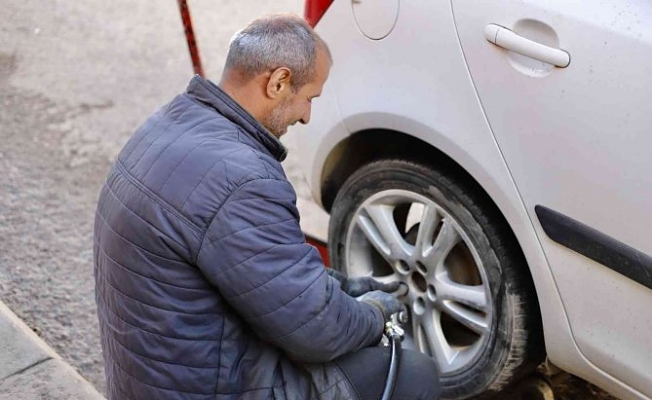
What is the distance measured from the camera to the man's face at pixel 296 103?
6.68ft

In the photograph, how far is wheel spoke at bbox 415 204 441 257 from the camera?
8.78 feet

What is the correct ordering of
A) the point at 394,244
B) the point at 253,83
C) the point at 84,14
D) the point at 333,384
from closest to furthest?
1. the point at 253,83
2. the point at 333,384
3. the point at 394,244
4. the point at 84,14

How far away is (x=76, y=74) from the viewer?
543 cm

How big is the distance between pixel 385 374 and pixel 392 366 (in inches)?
1.4

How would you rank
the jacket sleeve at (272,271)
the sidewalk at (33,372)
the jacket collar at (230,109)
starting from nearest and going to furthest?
the jacket sleeve at (272,271) < the jacket collar at (230,109) < the sidewalk at (33,372)

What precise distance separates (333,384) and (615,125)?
89 centimetres

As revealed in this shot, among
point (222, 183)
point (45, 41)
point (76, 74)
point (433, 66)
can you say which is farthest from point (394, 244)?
point (45, 41)

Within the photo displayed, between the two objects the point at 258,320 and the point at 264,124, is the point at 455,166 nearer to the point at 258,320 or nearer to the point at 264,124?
the point at 264,124

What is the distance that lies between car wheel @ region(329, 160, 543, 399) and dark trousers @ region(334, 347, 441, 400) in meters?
0.32

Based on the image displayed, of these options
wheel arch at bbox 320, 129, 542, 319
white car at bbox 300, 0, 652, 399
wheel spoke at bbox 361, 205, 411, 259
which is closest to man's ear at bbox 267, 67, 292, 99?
white car at bbox 300, 0, 652, 399

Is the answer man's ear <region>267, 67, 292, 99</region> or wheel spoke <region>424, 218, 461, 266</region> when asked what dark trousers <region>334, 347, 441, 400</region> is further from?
man's ear <region>267, 67, 292, 99</region>

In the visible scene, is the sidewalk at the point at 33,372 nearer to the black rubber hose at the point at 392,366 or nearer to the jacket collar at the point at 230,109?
the black rubber hose at the point at 392,366

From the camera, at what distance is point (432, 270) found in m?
2.69

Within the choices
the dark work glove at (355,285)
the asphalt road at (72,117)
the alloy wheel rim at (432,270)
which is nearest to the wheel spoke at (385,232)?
the alloy wheel rim at (432,270)
